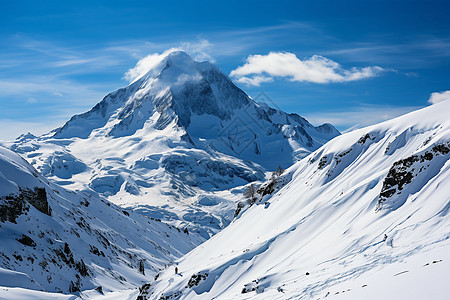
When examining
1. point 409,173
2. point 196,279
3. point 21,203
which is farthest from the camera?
point 21,203

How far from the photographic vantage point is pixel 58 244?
5897 cm

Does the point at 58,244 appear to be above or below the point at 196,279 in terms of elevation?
above

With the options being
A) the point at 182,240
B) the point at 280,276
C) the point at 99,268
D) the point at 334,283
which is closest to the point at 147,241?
the point at 182,240

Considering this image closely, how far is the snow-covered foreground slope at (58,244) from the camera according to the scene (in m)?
48.6

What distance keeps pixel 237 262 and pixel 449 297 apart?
28.3m

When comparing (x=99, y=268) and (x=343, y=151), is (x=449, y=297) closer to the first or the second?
(x=343, y=151)

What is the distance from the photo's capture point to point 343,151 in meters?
50.1

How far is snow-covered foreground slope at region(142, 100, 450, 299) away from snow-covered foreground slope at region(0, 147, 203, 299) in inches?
611

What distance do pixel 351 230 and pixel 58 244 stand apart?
45297 millimetres

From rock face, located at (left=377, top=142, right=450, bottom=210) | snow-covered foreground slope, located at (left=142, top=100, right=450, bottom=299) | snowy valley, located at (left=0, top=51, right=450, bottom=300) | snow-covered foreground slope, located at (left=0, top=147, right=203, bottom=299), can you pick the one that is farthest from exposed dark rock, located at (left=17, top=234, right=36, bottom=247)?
rock face, located at (left=377, top=142, right=450, bottom=210)

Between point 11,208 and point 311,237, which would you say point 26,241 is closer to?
point 11,208

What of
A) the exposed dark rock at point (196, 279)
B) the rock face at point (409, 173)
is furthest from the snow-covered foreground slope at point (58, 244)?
the rock face at point (409, 173)

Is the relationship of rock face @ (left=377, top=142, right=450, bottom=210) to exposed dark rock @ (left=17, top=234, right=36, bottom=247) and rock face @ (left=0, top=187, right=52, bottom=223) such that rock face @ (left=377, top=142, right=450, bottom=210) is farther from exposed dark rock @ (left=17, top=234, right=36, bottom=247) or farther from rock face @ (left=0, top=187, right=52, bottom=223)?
rock face @ (left=0, top=187, right=52, bottom=223)

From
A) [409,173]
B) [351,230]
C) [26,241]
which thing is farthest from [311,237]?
[26,241]
